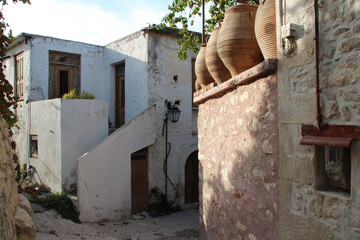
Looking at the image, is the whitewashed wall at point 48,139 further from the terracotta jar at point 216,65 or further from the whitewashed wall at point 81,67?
the terracotta jar at point 216,65

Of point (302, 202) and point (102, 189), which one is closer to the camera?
point (302, 202)

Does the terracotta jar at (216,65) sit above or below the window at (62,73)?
below

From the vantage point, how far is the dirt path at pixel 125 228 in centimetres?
630

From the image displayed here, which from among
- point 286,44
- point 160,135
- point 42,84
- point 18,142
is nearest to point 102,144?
point 160,135

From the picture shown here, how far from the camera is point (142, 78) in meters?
9.20

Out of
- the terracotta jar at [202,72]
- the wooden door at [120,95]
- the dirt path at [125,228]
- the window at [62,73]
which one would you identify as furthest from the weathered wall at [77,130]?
the terracotta jar at [202,72]

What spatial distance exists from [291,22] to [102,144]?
619cm

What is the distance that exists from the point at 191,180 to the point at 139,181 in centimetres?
190

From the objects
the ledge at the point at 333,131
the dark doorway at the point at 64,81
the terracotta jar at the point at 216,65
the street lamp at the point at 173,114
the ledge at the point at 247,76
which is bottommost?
the ledge at the point at 333,131

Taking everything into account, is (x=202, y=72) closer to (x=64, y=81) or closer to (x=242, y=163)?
(x=242, y=163)

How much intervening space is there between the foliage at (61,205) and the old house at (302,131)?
500 cm

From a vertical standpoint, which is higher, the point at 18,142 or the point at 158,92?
the point at 158,92

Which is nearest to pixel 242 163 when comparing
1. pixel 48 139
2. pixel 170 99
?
pixel 170 99

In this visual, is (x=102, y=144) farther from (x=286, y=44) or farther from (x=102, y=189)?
(x=286, y=44)
